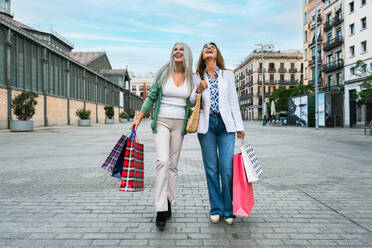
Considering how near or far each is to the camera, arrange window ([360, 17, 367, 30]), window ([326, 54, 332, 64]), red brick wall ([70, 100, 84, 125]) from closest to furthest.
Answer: window ([360, 17, 367, 30]) → red brick wall ([70, 100, 84, 125]) → window ([326, 54, 332, 64])

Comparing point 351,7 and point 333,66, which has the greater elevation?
point 351,7

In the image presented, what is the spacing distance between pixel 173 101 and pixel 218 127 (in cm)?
54

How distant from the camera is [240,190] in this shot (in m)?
3.17

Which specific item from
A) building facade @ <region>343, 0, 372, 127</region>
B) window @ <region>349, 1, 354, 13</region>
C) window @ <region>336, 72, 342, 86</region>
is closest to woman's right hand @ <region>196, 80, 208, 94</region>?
building facade @ <region>343, 0, 372, 127</region>

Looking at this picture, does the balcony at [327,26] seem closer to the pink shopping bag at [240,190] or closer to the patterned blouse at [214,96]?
the patterned blouse at [214,96]

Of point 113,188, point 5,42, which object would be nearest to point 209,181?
point 113,188

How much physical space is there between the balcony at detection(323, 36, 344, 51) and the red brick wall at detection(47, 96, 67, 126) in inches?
1177

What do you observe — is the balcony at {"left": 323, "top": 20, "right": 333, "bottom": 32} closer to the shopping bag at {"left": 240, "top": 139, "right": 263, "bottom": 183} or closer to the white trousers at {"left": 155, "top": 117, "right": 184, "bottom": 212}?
the shopping bag at {"left": 240, "top": 139, "right": 263, "bottom": 183}

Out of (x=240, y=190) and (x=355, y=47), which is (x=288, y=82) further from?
(x=240, y=190)

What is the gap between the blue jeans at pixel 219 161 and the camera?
10.6 feet

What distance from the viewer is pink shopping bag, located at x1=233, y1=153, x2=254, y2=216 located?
10.3 feet

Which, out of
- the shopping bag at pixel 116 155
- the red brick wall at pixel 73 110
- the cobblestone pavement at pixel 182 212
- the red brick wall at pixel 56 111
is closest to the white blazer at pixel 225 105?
the shopping bag at pixel 116 155

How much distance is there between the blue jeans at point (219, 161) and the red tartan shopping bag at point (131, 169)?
71cm

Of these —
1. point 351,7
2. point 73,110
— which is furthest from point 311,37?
point 73,110
